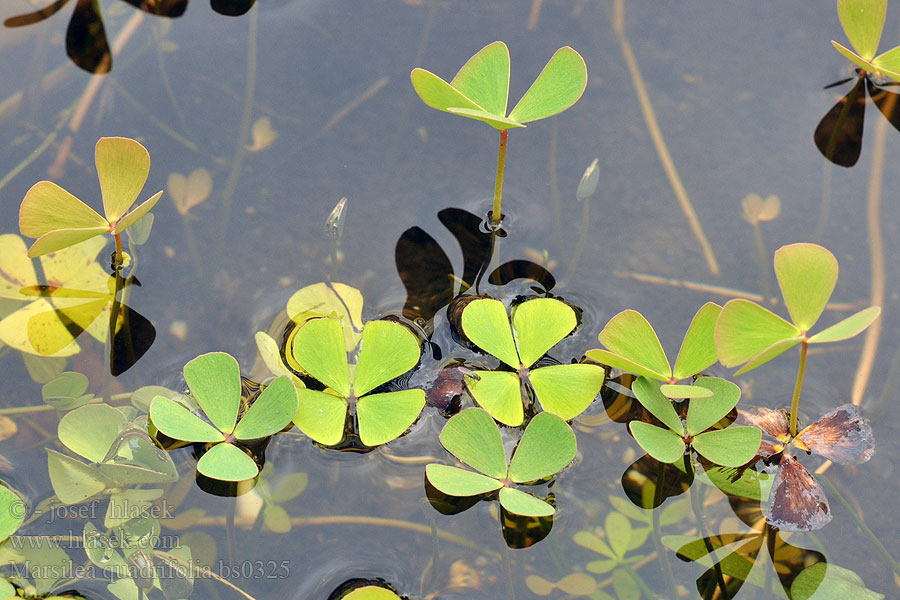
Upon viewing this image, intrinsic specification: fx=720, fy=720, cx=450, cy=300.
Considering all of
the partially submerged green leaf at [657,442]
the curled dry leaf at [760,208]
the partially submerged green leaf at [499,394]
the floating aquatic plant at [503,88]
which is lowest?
the partially submerged green leaf at [499,394]

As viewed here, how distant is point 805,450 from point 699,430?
0.69 ft

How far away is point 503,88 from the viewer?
4.90 ft

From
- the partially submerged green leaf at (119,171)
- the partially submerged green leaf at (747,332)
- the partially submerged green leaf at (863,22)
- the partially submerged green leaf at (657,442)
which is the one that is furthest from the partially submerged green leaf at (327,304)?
the partially submerged green leaf at (863,22)

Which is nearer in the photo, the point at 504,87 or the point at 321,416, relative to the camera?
the point at 321,416

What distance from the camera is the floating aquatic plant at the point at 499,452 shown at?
1282 millimetres

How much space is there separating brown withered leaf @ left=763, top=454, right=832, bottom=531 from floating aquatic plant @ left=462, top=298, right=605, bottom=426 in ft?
1.24

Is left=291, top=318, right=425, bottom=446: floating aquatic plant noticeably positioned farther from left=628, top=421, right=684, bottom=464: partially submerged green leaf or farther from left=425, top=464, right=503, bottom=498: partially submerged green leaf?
left=628, top=421, right=684, bottom=464: partially submerged green leaf

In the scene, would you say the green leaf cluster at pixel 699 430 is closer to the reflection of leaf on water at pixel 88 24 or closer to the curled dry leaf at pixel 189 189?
the curled dry leaf at pixel 189 189

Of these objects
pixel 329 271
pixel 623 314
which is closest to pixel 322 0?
pixel 329 271

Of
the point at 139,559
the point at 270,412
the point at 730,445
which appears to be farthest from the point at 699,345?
the point at 139,559

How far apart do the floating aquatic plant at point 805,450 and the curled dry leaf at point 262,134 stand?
119 cm

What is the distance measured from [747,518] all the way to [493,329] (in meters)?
0.59

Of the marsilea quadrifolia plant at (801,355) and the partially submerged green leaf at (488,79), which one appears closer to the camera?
the marsilea quadrifolia plant at (801,355)

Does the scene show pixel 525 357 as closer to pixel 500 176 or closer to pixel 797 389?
pixel 500 176
